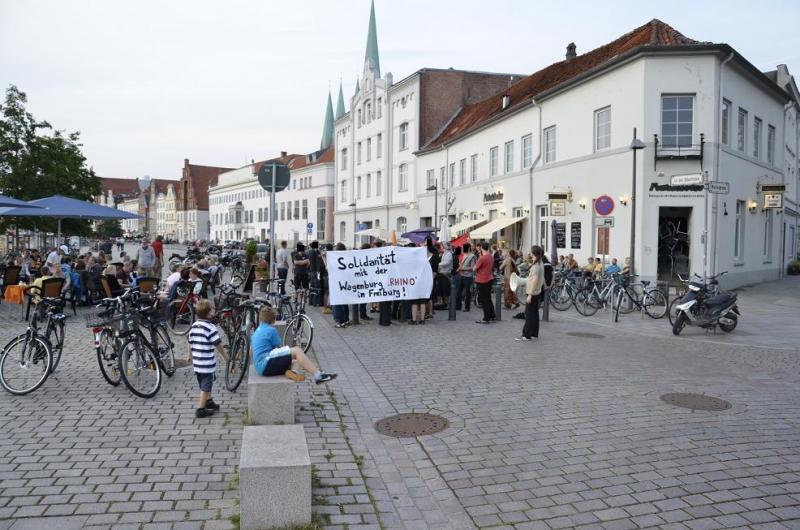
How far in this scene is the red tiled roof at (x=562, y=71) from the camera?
2369 centimetres

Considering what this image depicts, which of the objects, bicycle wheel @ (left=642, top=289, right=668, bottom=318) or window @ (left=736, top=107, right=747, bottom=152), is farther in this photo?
window @ (left=736, top=107, right=747, bottom=152)

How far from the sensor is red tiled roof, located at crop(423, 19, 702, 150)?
77.7ft

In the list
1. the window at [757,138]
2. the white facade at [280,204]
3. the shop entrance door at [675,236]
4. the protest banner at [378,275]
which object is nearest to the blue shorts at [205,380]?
the protest banner at [378,275]

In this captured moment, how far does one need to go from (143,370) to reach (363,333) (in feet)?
19.5

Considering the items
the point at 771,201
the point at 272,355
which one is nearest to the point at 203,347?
the point at 272,355

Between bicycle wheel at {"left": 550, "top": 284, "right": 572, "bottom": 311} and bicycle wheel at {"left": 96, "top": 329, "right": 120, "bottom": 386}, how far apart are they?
13054 mm

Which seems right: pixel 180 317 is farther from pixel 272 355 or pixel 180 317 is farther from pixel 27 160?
pixel 27 160

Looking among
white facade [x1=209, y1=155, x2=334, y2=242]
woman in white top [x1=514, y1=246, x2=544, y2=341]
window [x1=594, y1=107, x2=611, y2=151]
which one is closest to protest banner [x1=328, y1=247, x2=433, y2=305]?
woman in white top [x1=514, y1=246, x2=544, y2=341]

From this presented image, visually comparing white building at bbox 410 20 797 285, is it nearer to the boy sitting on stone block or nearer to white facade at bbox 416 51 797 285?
white facade at bbox 416 51 797 285

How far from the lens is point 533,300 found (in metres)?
13.0

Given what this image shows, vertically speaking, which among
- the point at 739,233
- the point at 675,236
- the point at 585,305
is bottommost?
the point at 585,305

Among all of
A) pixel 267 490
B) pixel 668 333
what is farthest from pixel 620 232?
pixel 267 490

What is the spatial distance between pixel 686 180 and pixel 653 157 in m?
2.23

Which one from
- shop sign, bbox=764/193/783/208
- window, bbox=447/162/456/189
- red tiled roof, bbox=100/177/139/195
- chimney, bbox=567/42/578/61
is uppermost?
red tiled roof, bbox=100/177/139/195
